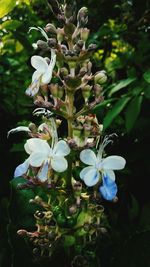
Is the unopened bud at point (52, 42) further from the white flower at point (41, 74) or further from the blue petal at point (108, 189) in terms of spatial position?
the blue petal at point (108, 189)

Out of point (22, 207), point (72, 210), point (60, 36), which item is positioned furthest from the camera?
point (22, 207)

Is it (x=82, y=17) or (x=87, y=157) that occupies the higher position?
(x=82, y=17)

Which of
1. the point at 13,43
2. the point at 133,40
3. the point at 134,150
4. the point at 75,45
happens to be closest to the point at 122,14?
the point at 133,40

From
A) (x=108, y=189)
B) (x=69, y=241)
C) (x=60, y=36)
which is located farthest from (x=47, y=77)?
(x=69, y=241)

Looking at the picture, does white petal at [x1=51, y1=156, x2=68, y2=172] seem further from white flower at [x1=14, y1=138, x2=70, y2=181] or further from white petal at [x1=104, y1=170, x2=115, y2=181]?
white petal at [x1=104, y1=170, x2=115, y2=181]

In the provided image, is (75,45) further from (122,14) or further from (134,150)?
(122,14)

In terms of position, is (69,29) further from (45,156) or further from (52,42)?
(45,156)
